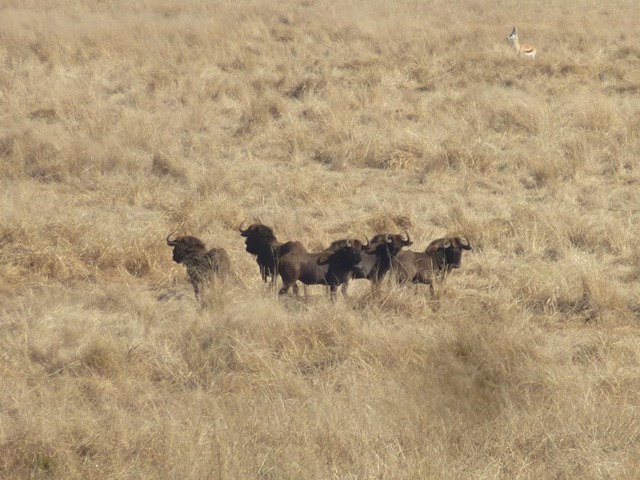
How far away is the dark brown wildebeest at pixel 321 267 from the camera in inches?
303

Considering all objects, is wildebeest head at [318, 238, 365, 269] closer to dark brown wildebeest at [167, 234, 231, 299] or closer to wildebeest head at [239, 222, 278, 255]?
wildebeest head at [239, 222, 278, 255]

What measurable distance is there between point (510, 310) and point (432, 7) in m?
15.9

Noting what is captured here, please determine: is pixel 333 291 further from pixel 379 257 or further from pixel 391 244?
pixel 391 244

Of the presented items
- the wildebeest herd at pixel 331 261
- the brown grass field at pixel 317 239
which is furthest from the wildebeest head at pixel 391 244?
the brown grass field at pixel 317 239

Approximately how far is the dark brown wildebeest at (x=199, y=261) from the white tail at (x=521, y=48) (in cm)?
972

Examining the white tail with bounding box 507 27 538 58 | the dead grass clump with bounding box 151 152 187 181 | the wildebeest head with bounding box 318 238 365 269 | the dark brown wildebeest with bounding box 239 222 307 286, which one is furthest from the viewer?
the white tail with bounding box 507 27 538 58

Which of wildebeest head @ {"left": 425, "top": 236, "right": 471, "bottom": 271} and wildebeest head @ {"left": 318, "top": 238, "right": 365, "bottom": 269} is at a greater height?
wildebeest head @ {"left": 318, "top": 238, "right": 365, "bottom": 269}

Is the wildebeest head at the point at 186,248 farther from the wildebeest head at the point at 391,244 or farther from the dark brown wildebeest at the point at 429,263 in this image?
the dark brown wildebeest at the point at 429,263

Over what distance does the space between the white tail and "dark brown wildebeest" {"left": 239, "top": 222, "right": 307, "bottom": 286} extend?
31.0ft

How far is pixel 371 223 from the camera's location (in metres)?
9.82

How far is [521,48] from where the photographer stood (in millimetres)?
16438

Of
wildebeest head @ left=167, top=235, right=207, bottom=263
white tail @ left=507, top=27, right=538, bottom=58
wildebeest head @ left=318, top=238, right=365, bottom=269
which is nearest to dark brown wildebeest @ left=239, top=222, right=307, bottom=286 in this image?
wildebeest head @ left=318, top=238, right=365, bottom=269

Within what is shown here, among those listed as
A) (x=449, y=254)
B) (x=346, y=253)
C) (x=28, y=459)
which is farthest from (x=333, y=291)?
(x=28, y=459)

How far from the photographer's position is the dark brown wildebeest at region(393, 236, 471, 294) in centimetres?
778
